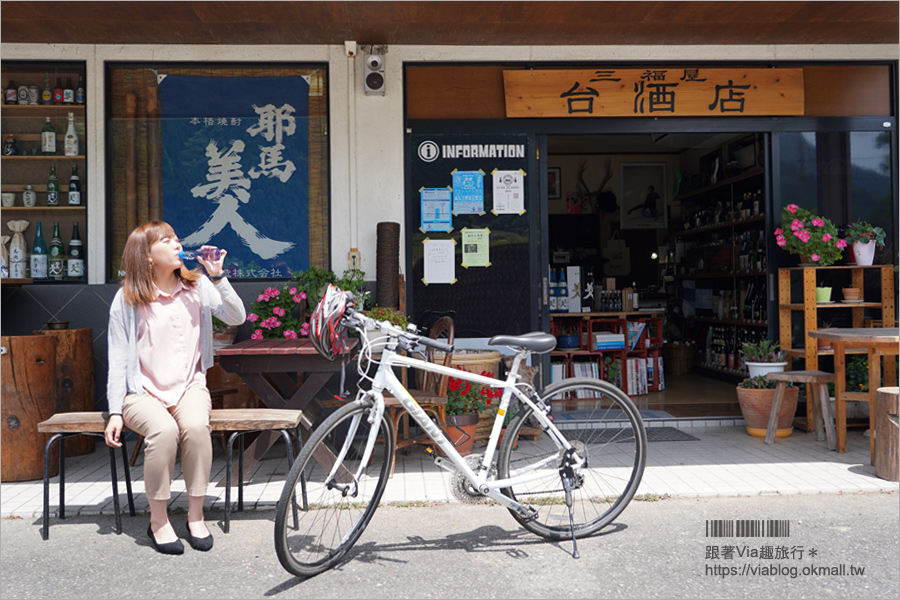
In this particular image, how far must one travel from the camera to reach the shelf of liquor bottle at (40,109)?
19.5 ft

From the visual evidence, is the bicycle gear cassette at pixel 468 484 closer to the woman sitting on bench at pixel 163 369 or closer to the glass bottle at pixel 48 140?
the woman sitting on bench at pixel 163 369

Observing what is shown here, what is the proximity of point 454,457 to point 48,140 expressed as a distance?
4.79 metres

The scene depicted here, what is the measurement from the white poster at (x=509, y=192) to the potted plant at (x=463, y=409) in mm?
1813

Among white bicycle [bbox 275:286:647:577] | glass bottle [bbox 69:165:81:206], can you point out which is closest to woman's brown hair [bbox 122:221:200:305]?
white bicycle [bbox 275:286:647:577]

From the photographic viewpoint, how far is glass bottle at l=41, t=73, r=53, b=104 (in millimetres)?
5930

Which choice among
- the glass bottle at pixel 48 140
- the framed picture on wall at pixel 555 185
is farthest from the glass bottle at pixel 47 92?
the framed picture on wall at pixel 555 185

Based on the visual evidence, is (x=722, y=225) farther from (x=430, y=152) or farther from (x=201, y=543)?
(x=201, y=543)

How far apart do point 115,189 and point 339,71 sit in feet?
6.97

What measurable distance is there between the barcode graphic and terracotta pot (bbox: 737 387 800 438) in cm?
→ 205

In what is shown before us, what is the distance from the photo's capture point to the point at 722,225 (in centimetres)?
865

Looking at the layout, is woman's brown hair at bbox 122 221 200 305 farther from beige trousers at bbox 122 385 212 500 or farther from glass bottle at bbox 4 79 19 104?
glass bottle at bbox 4 79 19 104

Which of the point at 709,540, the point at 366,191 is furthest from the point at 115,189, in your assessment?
the point at 709,540

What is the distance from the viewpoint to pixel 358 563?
10.5ft

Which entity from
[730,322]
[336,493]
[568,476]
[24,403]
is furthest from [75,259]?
[730,322]
